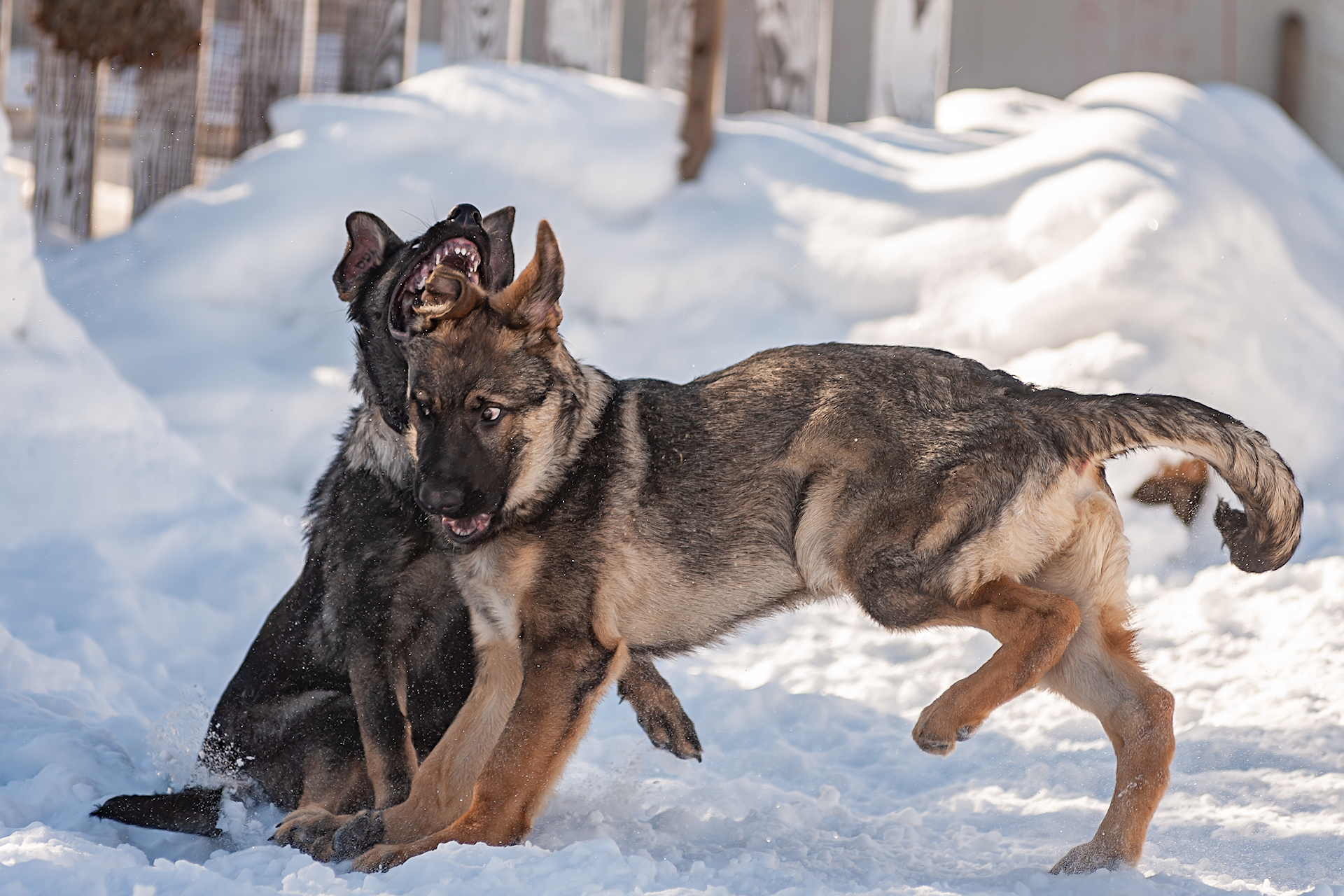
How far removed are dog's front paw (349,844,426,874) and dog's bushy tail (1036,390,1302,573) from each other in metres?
2.26

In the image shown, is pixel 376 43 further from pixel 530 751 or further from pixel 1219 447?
pixel 1219 447

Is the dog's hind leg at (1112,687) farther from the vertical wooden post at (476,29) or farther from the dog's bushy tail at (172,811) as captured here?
the vertical wooden post at (476,29)

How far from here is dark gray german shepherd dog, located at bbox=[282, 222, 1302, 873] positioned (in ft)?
11.7

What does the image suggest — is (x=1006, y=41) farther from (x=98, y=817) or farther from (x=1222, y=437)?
(x=98, y=817)

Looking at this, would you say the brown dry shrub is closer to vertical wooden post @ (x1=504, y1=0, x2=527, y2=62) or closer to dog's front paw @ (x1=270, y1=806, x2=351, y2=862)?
vertical wooden post @ (x1=504, y1=0, x2=527, y2=62)

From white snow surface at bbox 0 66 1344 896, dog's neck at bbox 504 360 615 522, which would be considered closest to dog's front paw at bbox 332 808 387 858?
white snow surface at bbox 0 66 1344 896

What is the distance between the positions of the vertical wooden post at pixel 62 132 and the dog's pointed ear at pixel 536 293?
21.1ft

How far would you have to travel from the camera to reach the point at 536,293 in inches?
150

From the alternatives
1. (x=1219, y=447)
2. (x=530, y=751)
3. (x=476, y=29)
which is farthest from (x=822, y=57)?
(x=530, y=751)

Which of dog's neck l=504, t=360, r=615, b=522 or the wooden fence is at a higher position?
the wooden fence

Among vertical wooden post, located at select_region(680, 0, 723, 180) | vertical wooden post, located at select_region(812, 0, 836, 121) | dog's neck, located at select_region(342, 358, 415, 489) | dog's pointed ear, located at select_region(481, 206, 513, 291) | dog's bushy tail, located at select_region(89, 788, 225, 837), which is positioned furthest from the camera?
vertical wooden post, located at select_region(812, 0, 836, 121)

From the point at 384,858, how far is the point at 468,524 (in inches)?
39.4

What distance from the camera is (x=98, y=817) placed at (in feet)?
12.5

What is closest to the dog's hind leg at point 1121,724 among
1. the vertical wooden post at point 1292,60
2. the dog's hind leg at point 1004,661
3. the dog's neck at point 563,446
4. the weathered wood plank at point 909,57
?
the dog's hind leg at point 1004,661
